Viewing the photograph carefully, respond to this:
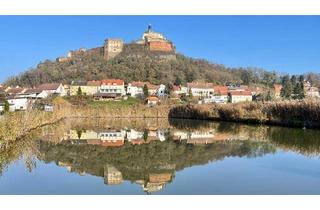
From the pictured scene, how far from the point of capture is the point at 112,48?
382 ft

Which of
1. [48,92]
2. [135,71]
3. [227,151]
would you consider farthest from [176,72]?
[227,151]

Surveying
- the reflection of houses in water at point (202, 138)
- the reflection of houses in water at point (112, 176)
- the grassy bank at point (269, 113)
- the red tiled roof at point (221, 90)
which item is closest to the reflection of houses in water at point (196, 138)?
the reflection of houses in water at point (202, 138)

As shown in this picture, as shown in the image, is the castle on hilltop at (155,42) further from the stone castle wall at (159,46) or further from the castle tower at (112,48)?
the castle tower at (112,48)

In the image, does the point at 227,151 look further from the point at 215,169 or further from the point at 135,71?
the point at 135,71

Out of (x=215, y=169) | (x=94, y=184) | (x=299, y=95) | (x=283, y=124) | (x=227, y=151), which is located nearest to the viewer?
(x=94, y=184)

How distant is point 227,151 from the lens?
597 inches

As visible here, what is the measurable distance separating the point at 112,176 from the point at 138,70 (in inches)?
3435

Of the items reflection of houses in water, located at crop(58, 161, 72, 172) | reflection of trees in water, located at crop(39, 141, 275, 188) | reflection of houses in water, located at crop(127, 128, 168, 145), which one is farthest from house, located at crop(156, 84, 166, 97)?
reflection of houses in water, located at crop(58, 161, 72, 172)

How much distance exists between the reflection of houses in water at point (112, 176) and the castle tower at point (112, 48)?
10479 cm

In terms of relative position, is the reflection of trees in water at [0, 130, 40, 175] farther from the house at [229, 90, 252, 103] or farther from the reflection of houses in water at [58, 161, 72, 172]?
the house at [229, 90, 252, 103]

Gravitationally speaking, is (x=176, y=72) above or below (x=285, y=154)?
above

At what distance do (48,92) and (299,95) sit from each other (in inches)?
1667

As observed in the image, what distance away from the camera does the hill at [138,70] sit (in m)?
96.5

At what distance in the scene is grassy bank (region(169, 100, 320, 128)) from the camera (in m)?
23.8
